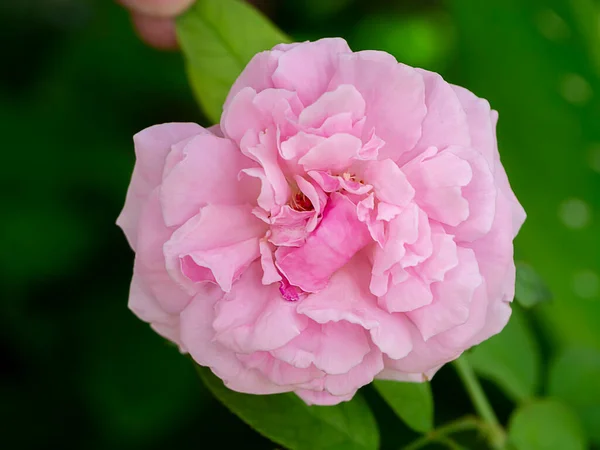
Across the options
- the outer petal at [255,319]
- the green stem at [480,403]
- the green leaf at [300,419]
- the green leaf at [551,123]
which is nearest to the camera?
the outer petal at [255,319]

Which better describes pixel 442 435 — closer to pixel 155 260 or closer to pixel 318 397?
pixel 318 397

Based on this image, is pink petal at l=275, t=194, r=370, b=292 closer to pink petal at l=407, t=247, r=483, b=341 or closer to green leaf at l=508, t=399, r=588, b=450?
pink petal at l=407, t=247, r=483, b=341

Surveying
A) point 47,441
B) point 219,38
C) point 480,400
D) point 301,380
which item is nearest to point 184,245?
point 301,380

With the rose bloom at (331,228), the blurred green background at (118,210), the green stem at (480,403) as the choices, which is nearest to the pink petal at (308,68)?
the rose bloom at (331,228)

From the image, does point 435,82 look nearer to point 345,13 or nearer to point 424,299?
point 424,299

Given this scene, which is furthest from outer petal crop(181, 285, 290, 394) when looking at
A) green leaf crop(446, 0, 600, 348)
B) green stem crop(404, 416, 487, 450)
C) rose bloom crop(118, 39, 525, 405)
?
green leaf crop(446, 0, 600, 348)

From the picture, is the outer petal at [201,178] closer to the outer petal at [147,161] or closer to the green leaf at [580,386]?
the outer petal at [147,161]
